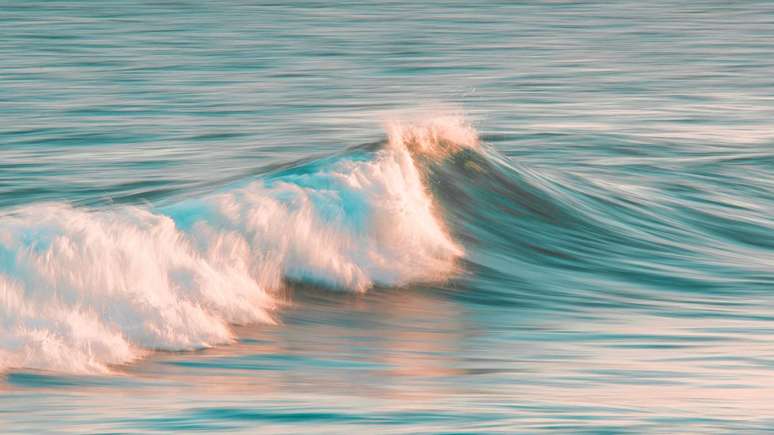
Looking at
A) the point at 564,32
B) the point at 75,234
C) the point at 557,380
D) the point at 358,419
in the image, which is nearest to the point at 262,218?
the point at 75,234

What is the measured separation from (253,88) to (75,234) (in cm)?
1238

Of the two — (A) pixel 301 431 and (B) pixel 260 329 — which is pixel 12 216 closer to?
(B) pixel 260 329

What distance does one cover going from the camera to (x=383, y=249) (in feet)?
33.3

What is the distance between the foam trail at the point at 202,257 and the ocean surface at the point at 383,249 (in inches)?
0.8

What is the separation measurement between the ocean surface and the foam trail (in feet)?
0.07

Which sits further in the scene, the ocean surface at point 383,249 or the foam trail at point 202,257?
the foam trail at point 202,257

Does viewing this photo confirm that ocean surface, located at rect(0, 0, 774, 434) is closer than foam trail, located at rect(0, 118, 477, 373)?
Yes

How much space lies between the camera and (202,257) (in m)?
9.02

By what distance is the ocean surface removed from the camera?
241 inches

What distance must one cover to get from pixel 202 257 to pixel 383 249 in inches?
59.0

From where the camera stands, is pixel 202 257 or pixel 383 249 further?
pixel 383 249

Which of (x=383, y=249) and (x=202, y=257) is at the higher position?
(x=383, y=249)

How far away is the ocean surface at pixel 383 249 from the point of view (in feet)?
20.1

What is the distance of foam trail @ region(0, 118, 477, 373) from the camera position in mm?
7266
